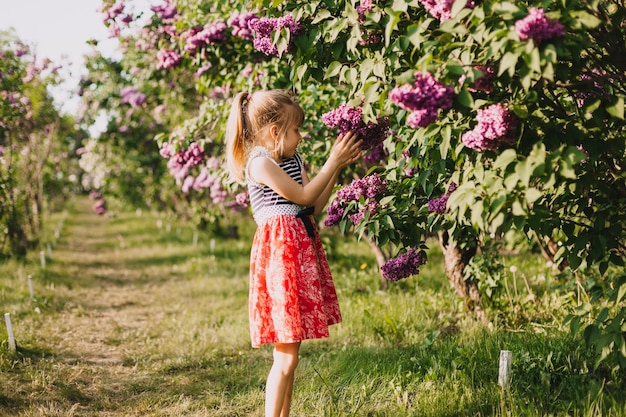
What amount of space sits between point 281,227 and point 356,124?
60 centimetres

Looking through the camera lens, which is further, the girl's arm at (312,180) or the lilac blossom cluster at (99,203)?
the lilac blossom cluster at (99,203)

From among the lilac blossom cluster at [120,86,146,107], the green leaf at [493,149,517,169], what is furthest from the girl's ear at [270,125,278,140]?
the lilac blossom cluster at [120,86,146,107]

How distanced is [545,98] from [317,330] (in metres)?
1.45

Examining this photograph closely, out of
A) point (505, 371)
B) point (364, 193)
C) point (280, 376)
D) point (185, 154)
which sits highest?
point (185, 154)

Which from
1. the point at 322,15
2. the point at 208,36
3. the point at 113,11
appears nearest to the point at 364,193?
the point at 322,15

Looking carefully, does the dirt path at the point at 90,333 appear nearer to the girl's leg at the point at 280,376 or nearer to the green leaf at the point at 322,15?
the girl's leg at the point at 280,376

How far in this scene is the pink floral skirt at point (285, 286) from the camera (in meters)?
2.79

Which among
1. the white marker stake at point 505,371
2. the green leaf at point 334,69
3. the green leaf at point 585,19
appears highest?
the green leaf at point 585,19

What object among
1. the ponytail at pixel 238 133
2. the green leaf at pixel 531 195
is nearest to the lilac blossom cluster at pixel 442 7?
the green leaf at pixel 531 195

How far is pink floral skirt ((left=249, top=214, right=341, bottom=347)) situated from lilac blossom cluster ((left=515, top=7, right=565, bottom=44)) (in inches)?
55.1

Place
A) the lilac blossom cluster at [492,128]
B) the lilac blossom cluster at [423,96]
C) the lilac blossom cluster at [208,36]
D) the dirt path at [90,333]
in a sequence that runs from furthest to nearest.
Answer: the lilac blossom cluster at [208,36]
the dirt path at [90,333]
the lilac blossom cluster at [492,128]
the lilac blossom cluster at [423,96]

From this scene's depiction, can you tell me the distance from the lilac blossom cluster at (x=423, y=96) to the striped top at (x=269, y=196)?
0.98 m

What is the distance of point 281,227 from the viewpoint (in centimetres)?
287

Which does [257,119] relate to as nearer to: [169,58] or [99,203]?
[169,58]
